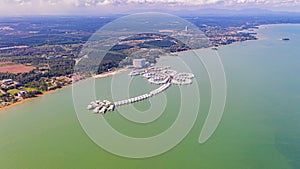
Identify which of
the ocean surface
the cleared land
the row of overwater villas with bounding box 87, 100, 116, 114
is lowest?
the ocean surface

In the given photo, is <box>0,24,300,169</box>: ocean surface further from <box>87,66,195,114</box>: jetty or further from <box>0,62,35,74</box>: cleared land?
<box>0,62,35,74</box>: cleared land

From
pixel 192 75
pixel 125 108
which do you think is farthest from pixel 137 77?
pixel 125 108

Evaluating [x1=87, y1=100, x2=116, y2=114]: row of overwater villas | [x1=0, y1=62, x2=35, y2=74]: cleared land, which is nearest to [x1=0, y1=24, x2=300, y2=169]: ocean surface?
[x1=87, y1=100, x2=116, y2=114]: row of overwater villas

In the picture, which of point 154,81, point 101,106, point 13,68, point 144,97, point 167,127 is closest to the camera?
point 167,127

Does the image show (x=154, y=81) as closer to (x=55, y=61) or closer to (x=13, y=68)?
(x=55, y=61)

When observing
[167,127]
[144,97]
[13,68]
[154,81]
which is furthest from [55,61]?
[167,127]

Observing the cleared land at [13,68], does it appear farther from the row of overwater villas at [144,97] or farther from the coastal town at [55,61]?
the row of overwater villas at [144,97]

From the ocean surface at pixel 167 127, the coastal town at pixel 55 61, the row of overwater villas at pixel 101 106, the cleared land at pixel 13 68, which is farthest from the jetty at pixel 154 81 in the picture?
the cleared land at pixel 13 68
